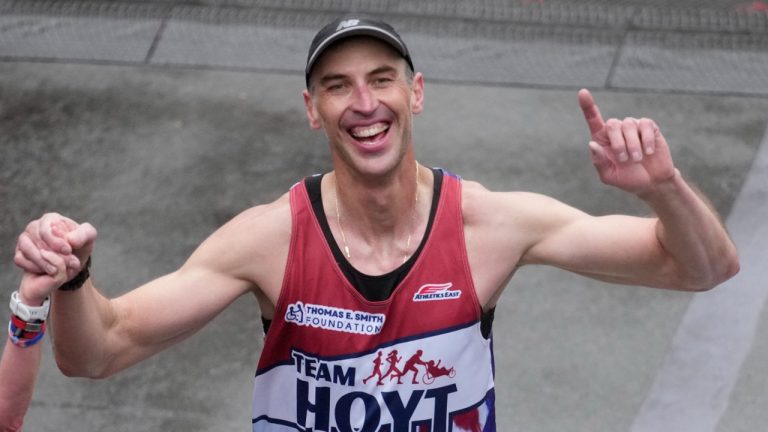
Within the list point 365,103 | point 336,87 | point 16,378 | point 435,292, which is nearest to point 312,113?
point 336,87

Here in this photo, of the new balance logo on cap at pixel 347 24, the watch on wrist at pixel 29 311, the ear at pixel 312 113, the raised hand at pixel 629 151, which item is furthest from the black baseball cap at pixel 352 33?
the watch on wrist at pixel 29 311

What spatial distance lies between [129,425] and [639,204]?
276cm

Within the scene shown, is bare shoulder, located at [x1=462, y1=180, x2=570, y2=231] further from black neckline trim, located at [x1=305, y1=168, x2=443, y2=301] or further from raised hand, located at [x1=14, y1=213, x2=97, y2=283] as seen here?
raised hand, located at [x1=14, y1=213, x2=97, y2=283]

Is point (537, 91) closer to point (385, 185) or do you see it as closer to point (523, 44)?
point (523, 44)

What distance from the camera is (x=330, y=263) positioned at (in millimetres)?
3482

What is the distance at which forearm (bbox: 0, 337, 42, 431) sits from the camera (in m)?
3.03

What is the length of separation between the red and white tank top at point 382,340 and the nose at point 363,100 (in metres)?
0.38

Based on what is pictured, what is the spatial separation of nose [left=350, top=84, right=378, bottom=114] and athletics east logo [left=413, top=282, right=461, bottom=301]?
0.50m

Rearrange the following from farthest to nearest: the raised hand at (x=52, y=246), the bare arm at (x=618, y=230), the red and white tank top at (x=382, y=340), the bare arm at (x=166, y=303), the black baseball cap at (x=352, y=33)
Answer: the red and white tank top at (x=382, y=340) → the black baseball cap at (x=352, y=33) → the bare arm at (x=166, y=303) → the bare arm at (x=618, y=230) → the raised hand at (x=52, y=246)

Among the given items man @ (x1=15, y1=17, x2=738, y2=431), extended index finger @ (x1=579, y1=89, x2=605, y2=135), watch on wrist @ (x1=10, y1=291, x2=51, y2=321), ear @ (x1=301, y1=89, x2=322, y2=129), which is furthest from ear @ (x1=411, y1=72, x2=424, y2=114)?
watch on wrist @ (x1=10, y1=291, x2=51, y2=321)

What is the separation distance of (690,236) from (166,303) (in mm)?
1312

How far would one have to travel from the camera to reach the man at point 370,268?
3.36m

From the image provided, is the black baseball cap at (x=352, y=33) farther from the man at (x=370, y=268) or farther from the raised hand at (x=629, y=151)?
the raised hand at (x=629, y=151)

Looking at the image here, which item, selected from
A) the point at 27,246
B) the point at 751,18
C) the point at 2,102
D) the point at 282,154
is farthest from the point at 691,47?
the point at 27,246
